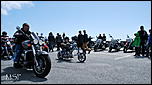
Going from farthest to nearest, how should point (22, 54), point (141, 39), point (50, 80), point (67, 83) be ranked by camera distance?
point (141, 39)
point (22, 54)
point (50, 80)
point (67, 83)

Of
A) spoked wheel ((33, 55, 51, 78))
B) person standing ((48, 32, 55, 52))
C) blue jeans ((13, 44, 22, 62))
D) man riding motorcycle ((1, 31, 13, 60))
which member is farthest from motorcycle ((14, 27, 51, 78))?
person standing ((48, 32, 55, 52))

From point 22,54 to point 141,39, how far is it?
875 cm

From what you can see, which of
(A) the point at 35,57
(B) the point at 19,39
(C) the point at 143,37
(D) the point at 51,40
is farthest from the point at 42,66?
(D) the point at 51,40

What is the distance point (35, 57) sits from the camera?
22.3 feet

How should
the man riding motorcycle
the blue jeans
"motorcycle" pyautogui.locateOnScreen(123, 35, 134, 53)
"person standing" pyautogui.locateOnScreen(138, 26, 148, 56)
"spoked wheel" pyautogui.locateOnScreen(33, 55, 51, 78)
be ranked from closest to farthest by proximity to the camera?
"spoked wheel" pyautogui.locateOnScreen(33, 55, 51, 78), the blue jeans, the man riding motorcycle, "person standing" pyautogui.locateOnScreen(138, 26, 148, 56), "motorcycle" pyautogui.locateOnScreen(123, 35, 134, 53)

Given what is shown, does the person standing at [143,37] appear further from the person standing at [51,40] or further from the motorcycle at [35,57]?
the person standing at [51,40]

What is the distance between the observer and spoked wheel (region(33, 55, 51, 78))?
21.2ft

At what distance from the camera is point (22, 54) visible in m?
7.70

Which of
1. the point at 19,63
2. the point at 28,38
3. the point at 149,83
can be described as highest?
the point at 28,38

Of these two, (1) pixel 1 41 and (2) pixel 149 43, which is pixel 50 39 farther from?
(2) pixel 149 43

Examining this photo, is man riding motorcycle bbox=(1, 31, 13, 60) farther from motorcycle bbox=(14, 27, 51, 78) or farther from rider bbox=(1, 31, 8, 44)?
motorcycle bbox=(14, 27, 51, 78)

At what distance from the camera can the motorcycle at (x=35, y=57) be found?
6515mm

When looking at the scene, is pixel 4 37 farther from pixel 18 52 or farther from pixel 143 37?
pixel 143 37

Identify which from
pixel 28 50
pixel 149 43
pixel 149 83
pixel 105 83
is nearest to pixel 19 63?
pixel 28 50
